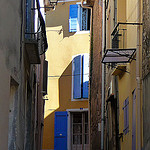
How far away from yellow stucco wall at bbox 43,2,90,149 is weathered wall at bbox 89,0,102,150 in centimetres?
366

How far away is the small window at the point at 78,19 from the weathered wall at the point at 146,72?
15738mm

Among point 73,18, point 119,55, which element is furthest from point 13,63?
point 73,18

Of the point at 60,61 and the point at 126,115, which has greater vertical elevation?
the point at 60,61

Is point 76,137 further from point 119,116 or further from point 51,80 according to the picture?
point 119,116

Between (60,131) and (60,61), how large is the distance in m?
3.93

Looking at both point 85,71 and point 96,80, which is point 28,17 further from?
point 85,71

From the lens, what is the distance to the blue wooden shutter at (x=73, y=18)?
25.8 metres

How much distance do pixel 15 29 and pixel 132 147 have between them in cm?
470

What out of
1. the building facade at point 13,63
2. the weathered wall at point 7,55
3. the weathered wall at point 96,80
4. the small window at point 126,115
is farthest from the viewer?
the weathered wall at point 96,80

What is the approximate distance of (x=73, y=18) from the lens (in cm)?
2591

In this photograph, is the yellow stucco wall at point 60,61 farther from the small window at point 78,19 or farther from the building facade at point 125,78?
the building facade at point 125,78

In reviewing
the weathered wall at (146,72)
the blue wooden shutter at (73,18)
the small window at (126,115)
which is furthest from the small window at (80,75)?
the weathered wall at (146,72)

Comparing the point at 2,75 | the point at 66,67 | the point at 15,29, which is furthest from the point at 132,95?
the point at 66,67

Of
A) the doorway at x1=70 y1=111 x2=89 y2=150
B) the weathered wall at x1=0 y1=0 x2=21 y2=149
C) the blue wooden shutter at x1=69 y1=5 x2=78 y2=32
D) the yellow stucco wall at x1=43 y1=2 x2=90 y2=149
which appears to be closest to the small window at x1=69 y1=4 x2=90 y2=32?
the blue wooden shutter at x1=69 y1=5 x2=78 y2=32
